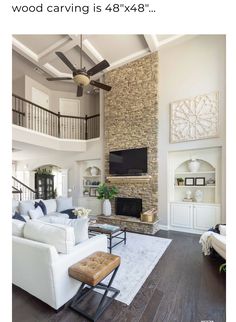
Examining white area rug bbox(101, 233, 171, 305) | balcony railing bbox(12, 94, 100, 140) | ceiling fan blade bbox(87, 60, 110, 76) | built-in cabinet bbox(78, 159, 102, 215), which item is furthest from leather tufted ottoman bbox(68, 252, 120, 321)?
balcony railing bbox(12, 94, 100, 140)

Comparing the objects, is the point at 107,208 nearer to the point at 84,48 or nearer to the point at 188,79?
the point at 188,79

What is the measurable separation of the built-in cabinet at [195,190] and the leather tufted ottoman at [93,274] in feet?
9.97

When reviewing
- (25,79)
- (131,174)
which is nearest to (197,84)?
(131,174)

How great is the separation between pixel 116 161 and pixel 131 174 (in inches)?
26.9

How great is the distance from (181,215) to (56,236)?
12.0 ft

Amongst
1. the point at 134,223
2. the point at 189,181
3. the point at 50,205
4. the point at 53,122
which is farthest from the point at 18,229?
the point at 53,122

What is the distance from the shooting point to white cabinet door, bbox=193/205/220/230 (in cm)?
424

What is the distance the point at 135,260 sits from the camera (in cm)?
300

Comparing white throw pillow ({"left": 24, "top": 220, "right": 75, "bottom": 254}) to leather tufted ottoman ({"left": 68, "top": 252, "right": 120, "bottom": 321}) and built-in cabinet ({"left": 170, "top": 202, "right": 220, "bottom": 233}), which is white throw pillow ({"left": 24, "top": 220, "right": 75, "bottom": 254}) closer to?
leather tufted ottoman ({"left": 68, "top": 252, "right": 120, "bottom": 321})

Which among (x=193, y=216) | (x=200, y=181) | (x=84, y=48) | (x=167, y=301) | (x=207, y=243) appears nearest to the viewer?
(x=167, y=301)

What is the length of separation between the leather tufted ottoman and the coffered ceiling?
4.97 metres

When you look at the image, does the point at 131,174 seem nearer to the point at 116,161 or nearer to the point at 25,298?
the point at 116,161

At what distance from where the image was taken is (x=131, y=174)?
5.36 m

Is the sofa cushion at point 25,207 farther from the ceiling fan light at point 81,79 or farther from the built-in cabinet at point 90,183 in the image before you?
the ceiling fan light at point 81,79
